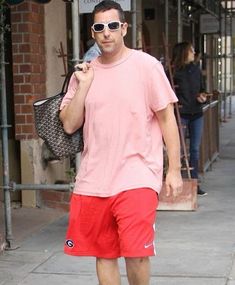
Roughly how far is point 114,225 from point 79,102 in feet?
2.39

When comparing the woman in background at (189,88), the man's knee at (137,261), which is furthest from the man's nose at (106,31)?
the woman in background at (189,88)

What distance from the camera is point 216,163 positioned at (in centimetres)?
1058

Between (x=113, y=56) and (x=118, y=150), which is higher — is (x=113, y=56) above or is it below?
above

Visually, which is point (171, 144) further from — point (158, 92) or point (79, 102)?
point (79, 102)

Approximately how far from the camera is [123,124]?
3635 millimetres

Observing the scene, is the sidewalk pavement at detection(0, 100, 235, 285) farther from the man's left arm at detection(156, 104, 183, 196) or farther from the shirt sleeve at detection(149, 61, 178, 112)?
the shirt sleeve at detection(149, 61, 178, 112)

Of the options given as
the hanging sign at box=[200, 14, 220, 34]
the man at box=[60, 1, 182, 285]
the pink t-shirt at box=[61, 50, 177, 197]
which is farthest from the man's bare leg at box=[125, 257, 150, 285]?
the hanging sign at box=[200, 14, 220, 34]

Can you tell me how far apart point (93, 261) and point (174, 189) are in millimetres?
1735

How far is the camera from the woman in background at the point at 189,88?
25.1 feet

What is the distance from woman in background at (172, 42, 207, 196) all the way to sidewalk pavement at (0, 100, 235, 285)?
97 cm

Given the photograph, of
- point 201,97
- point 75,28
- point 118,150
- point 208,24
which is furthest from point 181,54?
point 208,24

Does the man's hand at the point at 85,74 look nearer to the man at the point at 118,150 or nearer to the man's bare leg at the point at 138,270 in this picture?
the man at the point at 118,150

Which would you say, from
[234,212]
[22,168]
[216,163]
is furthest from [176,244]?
[216,163]

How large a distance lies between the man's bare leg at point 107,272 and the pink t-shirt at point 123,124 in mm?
416
